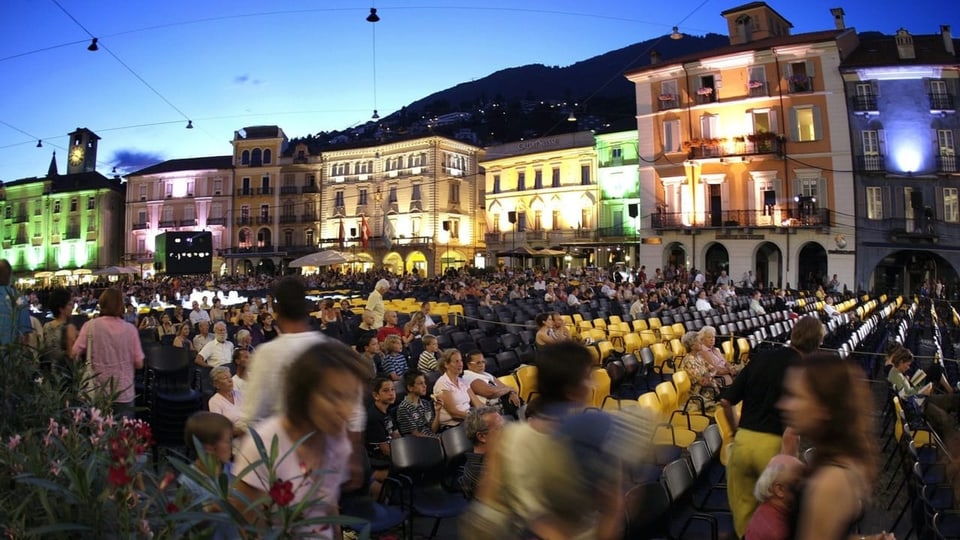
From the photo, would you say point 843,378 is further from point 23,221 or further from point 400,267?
point 23,221

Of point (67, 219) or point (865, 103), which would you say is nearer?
point (865, 103)

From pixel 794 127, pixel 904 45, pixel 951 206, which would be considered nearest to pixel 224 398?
pixel 794 127

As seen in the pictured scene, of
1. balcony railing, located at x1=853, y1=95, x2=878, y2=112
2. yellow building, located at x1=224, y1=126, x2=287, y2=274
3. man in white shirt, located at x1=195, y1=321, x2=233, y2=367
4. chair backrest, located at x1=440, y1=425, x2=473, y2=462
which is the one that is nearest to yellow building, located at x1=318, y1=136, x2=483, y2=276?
yellow building, located at x1=224, y1=126, x2=287, y2=274

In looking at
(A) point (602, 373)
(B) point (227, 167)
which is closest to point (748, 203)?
(A) point (602, 373)

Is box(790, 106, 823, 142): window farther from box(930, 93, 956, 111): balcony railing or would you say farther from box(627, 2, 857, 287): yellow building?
box(930, 93, 956, 111): balcony railing

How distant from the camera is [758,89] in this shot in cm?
3334

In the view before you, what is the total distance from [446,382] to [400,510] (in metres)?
1.92

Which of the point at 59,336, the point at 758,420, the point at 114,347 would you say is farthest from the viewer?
the point at 59,336

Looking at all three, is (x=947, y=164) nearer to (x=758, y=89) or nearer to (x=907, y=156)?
(x=907, y=156)

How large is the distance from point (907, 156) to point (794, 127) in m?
5.62

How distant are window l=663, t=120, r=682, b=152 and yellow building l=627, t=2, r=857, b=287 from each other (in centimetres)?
6

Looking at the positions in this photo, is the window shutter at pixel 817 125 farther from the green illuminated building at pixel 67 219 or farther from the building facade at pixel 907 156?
the green illuminated building at pixel 67 219

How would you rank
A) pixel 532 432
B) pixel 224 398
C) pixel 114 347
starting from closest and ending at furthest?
pixel 532 432 → pixel 114 347 → pixel 224 398

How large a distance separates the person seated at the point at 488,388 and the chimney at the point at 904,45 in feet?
115
